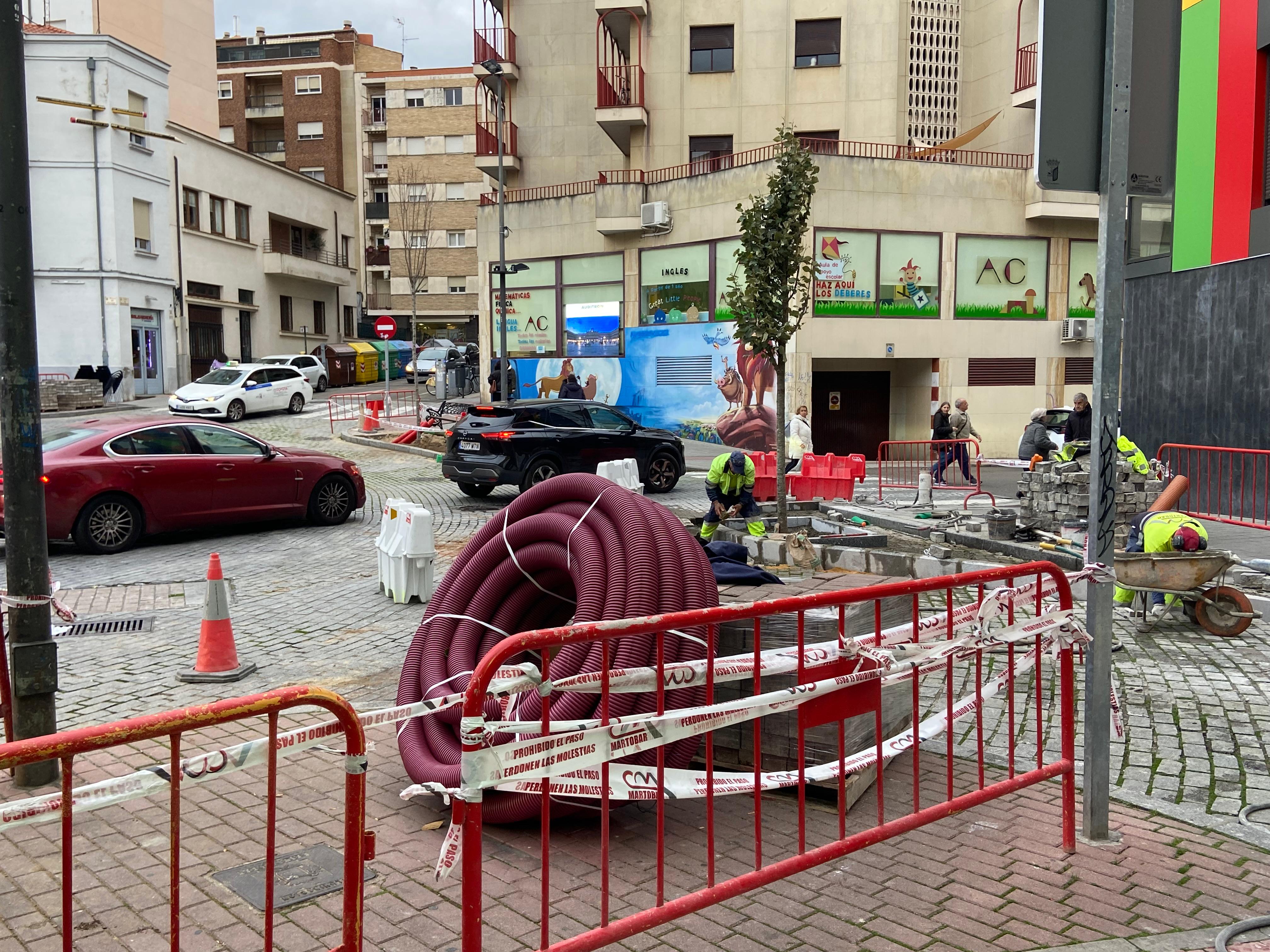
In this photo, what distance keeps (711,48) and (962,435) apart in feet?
55.4

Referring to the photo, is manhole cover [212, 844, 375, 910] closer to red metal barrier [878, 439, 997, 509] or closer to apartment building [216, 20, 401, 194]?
red metal barrier [878, 439, 997, 509]

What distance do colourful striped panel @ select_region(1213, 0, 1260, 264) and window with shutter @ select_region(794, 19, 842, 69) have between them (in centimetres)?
1789

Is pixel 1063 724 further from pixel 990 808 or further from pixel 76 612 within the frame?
pixel 76 612

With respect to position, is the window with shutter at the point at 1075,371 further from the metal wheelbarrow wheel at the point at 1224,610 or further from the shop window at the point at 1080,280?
the metal wheelbarrow wheel at the point at 1224,610

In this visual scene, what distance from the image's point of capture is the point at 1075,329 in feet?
93.5

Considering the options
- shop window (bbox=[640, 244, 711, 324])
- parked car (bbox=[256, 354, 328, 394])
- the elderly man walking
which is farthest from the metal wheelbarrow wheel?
parked car (bbox=[256, 354, 328, 394])

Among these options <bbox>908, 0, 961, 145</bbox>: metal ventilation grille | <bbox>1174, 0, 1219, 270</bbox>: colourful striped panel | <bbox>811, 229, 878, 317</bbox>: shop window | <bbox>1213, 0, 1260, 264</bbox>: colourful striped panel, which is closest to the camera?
<bbox>1213, 0, 1260, 264</bbox>: colourful striped panel

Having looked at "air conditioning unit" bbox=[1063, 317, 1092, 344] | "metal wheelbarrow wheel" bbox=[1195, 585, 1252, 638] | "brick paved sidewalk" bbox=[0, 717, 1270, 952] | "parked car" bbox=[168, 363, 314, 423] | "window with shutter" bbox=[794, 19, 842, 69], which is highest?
"window with shutter" bbox=[794, 19, 842, 69]

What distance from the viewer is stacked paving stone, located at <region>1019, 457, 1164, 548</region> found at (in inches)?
483

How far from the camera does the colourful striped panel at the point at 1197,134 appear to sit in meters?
15.1

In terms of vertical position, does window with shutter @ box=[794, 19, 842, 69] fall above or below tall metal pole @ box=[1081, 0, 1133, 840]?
above

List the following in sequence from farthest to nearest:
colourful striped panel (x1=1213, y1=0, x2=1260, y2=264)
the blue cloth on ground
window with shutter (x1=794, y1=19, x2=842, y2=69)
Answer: window with shutter (x1=794, y1=19, x2=842, y2=69) → colourful striped panel (x1=1213, y1=0, x2=1260, y2=264) → the blue cloth on ground

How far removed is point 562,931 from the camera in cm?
388

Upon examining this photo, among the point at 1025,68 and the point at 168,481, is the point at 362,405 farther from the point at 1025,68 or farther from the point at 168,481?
the point at 1025,68
